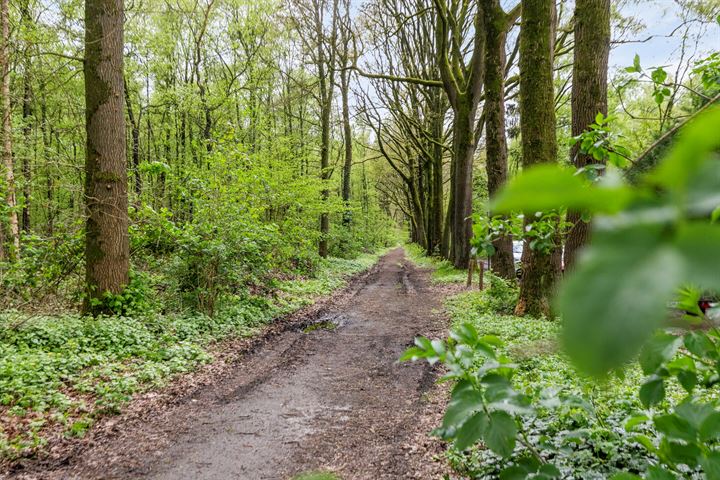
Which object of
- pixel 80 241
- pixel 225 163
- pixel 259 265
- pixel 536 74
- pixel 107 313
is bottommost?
pixel 107 313

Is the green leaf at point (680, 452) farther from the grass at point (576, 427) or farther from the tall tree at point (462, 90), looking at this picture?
the tall tree at point (462, 90)

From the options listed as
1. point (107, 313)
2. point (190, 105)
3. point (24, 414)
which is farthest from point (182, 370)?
point (190, 105)

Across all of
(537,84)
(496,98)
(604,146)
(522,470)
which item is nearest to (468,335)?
(522,470)

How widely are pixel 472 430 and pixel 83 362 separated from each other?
19.1ft

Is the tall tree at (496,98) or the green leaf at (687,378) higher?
the tall tree at (496,98)

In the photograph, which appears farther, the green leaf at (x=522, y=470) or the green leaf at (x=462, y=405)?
the green leaf at (x=522, y=470)

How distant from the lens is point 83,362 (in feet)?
17.3

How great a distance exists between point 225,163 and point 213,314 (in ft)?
11.0

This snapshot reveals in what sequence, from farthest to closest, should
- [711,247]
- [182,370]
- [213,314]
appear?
[213,314], [182,370], [711,247]

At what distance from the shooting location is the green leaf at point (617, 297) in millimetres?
276

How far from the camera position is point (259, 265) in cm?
913

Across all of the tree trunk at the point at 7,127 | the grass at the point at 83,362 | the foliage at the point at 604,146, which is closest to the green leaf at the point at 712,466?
the foliage at the point at 604,146

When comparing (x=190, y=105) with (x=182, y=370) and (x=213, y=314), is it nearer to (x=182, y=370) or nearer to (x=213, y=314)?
(x=213, y=314)

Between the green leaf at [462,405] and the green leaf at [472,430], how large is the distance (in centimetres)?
2
